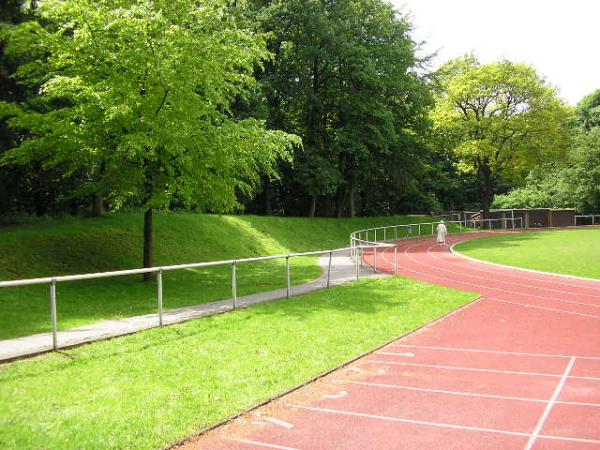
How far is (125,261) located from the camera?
811 inches

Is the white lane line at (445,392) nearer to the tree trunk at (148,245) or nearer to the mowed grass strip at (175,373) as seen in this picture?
the mowed grass strip at (175,373)

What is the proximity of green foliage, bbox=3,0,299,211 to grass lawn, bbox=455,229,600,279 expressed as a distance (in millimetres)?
11240

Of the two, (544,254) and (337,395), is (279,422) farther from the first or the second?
(544,254)

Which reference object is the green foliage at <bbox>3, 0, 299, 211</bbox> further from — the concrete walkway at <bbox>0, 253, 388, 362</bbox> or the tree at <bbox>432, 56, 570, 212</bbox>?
the tree at <bbox>432, 56, 570, 212</bbox>

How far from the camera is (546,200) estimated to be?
188 ft

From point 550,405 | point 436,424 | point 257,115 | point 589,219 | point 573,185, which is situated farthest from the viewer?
point 573,185

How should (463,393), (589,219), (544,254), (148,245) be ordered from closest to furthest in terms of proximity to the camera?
(463,393) → (148,245) → (544,254) → (589,219)

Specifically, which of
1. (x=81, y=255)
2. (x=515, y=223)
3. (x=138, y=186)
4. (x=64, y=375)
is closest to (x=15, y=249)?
(x=81, y=255)

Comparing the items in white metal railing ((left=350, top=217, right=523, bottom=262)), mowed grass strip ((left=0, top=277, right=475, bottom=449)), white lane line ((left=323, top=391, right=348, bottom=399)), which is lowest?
white lane line ((left=323, top=391, right=348, bottom=399))

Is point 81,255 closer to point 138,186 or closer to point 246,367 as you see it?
point 138,186

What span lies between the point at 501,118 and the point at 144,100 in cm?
3969

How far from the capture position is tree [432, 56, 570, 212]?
47.0 metres

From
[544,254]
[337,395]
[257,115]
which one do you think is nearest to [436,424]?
[337,395]

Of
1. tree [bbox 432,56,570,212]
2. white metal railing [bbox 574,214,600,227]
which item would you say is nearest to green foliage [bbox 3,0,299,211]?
tree [bbox 432,56,570,212]
